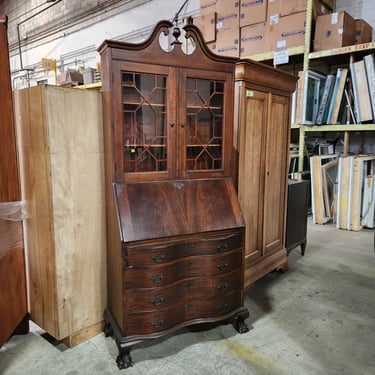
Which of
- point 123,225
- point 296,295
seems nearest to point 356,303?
point 296,295

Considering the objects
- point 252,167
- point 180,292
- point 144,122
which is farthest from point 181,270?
point 252,167

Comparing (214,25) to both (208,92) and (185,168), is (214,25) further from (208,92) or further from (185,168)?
(185,168)

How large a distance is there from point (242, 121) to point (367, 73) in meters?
2.44

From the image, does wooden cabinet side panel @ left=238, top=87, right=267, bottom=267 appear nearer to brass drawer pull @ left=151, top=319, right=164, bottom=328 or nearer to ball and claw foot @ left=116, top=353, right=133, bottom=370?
brass drawer pull @ left=151, top=319, right=164, bottom=328

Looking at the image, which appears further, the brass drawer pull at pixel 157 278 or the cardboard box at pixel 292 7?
the cardboard box at pixel 292 7

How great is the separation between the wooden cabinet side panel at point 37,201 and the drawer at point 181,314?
1.43ft

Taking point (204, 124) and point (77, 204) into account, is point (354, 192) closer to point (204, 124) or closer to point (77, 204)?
point (204, 124)

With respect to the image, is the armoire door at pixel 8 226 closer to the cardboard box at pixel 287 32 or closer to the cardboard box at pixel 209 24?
the cardboard box at pixel 287 32

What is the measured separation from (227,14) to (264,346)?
13.6ft

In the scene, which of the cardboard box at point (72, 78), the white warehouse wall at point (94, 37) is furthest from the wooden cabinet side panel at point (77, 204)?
the cardboard box at point (72, 78)

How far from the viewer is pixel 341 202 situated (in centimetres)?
383

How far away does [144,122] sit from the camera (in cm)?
167

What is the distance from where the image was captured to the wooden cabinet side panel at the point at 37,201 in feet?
5.21

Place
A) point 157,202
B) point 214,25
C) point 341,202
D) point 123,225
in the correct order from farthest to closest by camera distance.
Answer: point 214,25, point 341,202, point 157,202, point 123,225
